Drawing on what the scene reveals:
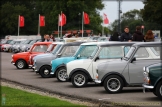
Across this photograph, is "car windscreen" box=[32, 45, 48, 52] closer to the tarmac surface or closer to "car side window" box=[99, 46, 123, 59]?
the tarmac surface

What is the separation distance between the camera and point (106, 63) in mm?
15695

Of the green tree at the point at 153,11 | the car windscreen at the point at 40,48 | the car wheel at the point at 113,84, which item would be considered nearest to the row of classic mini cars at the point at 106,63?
the car wheel at the point at 113,84

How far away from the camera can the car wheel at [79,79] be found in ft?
58.6

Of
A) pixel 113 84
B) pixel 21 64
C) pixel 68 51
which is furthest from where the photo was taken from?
pixel 21 64

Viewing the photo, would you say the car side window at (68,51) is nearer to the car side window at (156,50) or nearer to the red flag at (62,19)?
the car side window at (156,50)

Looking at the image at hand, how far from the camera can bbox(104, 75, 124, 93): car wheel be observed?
15.5 m

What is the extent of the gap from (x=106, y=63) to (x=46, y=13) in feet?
257

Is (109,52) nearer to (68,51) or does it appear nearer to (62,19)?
(68,51)

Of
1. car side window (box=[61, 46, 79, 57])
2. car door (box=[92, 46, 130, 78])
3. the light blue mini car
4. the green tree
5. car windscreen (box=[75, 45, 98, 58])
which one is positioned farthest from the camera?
the green tree

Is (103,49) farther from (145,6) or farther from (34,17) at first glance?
(34,17)

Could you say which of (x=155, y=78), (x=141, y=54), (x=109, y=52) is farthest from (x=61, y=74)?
(x=155, y=78)

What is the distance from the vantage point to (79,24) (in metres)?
88.2

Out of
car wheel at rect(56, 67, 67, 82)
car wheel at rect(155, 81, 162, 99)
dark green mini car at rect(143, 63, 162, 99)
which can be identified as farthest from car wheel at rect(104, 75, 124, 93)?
car wheel at rect(56, 67, 67, 82)

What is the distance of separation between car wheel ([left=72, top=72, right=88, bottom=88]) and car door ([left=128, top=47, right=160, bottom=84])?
279 cm
